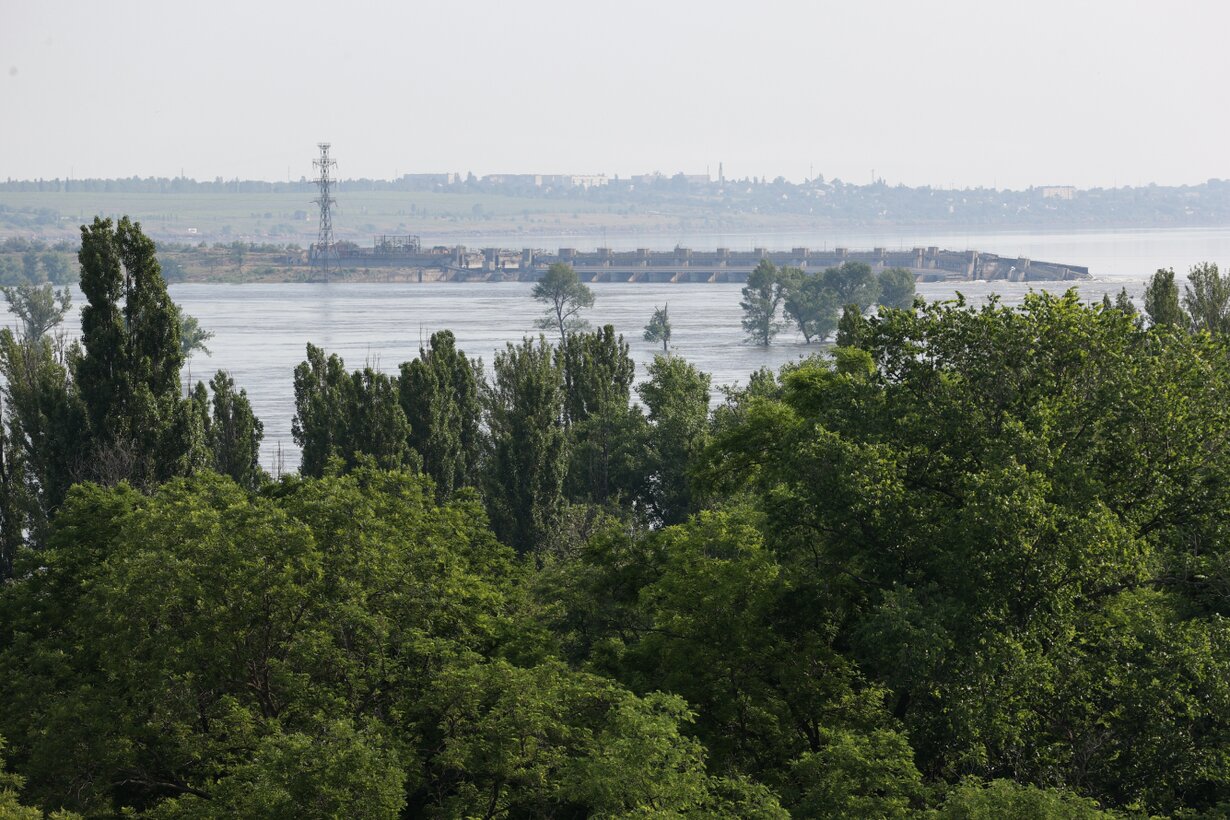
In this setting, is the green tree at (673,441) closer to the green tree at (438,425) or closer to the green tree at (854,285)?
the green tree at (438,425)

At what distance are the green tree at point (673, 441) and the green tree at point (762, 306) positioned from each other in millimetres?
78007

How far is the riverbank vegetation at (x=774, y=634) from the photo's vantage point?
1761 cm

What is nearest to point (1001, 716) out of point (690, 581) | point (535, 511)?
point (690, 581)

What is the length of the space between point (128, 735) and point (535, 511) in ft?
76.0

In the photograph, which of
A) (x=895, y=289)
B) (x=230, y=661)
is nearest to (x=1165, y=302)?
(x=230, y=661)

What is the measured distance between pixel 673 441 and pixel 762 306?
8511cm

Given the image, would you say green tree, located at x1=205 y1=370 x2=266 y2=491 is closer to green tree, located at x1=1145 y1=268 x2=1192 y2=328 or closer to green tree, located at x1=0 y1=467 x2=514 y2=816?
green tree, located at x1=0 y1=467 x2=514 y2=816

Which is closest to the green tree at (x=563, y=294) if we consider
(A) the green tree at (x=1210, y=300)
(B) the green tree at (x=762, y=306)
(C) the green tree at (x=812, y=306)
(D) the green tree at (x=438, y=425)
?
(B) the green tree at (x=762, y=306)

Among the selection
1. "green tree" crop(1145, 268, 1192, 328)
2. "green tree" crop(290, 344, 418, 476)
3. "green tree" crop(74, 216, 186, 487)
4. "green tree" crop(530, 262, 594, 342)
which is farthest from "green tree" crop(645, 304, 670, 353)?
"green tree" crop(74, 216, 186, 487)

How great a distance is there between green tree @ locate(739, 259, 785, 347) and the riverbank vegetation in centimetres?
10523

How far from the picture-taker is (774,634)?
21.3 m

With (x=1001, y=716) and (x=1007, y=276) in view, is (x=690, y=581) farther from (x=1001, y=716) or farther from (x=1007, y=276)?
(x=1007, y=276)

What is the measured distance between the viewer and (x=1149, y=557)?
68.1 ft

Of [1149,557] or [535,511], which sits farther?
[535,511]
